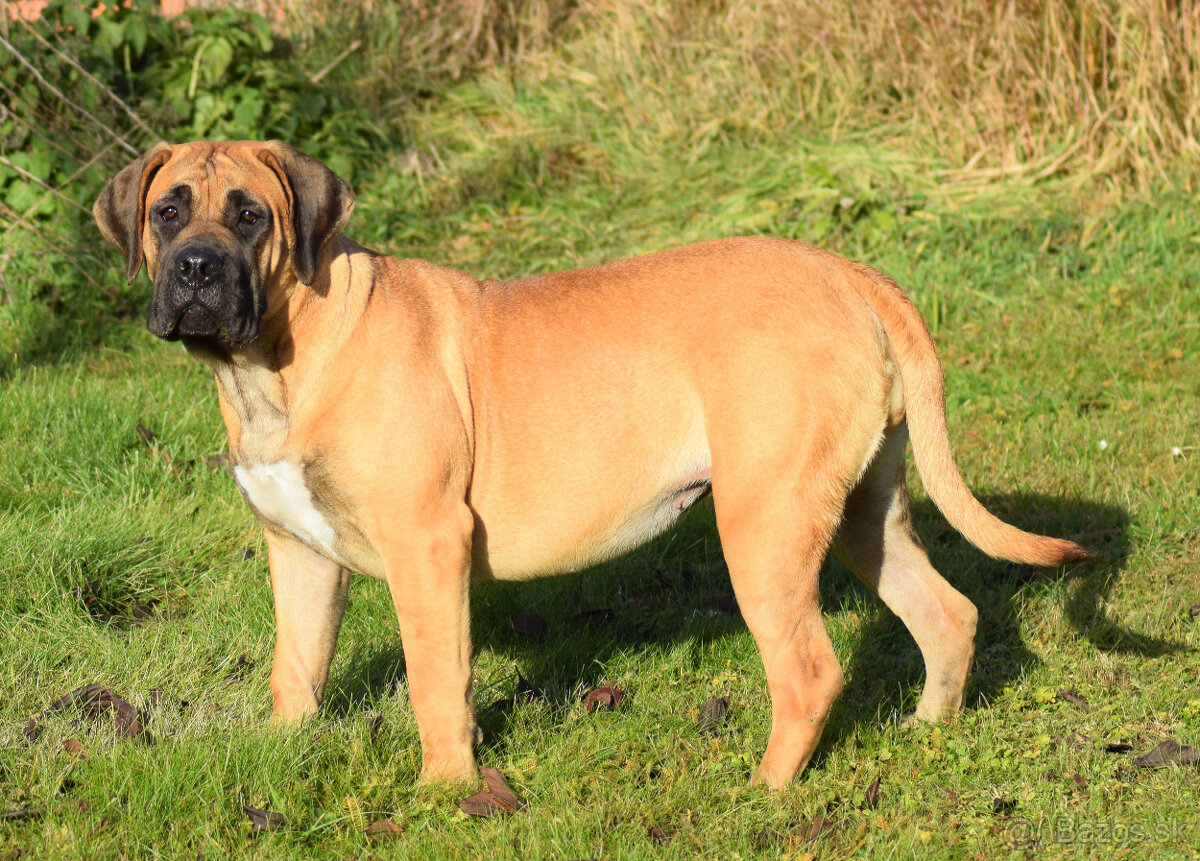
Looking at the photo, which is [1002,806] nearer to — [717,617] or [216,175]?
[717,617]

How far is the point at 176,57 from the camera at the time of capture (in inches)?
361

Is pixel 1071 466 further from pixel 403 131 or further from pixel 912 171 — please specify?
pixel 403 131

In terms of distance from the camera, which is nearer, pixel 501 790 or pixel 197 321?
pixel 197 321

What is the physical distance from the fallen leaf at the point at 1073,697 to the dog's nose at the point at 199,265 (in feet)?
10.5

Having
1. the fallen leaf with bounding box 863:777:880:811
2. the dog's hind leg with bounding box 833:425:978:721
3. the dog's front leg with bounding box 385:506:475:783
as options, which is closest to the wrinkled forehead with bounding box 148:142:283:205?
the dog's front leg with bounding box 385:506:475:783

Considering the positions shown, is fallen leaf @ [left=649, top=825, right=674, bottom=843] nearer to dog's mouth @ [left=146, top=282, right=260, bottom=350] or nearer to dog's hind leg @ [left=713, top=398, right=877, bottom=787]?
dog's hind leg @ [left=713, top=398, right=877, bottom=787]

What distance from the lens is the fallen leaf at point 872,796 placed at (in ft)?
12.3

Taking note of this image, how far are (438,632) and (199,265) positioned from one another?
1.29m

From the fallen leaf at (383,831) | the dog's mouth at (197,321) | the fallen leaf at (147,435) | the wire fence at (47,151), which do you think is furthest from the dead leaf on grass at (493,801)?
the wire fence at (47,151)

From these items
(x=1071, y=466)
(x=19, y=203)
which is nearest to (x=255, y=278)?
(x=1071, y=466)

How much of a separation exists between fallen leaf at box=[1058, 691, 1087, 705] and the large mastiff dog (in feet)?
2.71

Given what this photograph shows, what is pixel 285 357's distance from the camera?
373 cm

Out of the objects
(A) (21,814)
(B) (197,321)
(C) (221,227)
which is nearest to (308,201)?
(C) (221,227)

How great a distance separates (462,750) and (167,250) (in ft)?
5.78
